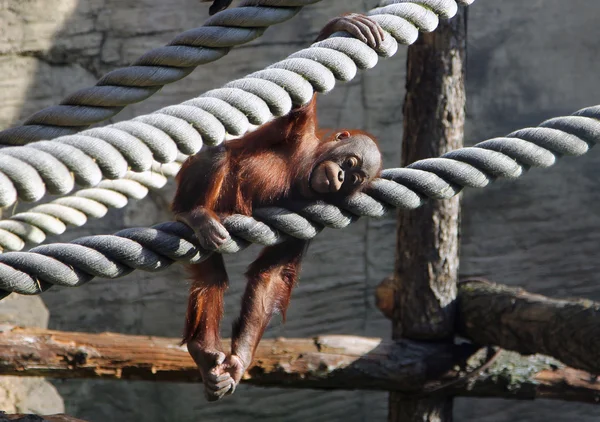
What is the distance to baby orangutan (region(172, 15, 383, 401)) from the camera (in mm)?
2609

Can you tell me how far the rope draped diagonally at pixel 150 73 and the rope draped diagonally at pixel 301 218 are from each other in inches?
12.0

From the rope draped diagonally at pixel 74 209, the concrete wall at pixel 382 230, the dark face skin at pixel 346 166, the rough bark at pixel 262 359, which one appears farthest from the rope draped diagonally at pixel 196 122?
the concrete wall at pixel 382 230

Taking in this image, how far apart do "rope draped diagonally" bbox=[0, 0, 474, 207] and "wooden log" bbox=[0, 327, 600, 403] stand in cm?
176

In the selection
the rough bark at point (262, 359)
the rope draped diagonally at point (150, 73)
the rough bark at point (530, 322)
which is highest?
the rope draped diagonally at point (150, 73)

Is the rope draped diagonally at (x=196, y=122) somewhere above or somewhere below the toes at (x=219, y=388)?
above

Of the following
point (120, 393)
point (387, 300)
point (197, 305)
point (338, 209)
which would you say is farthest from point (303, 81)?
point (120, 393)

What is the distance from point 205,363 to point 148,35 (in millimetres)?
2752

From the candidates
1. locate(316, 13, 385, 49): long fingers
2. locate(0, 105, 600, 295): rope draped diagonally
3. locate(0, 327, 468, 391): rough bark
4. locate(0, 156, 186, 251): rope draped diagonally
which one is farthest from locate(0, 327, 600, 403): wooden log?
locate(316, 13, 385, 49): long fingers

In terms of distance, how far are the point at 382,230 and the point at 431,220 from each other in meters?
1.33

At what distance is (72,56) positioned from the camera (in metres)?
4.77

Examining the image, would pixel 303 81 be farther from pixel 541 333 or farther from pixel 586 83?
pixel 586 83

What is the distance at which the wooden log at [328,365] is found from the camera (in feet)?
11.5

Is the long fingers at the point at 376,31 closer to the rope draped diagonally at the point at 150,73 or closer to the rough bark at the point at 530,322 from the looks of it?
the rope draped diagonally at the point at 150,73

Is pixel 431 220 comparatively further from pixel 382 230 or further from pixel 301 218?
pixel 301 218
